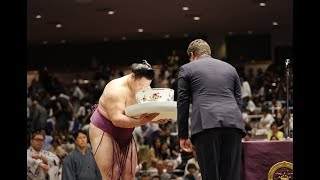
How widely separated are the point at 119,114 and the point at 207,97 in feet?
3.24

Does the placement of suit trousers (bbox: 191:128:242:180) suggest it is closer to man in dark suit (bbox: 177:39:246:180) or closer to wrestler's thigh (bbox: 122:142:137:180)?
man in dark suit (bbox: 177:39:246:180)

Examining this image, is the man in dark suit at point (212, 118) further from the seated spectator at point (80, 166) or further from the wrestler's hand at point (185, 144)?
the seated spectator at point (80, 166)

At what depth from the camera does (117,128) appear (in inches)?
203

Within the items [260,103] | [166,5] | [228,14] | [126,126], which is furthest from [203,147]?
[228,14]

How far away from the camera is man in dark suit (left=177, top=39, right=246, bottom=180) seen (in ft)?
13.3

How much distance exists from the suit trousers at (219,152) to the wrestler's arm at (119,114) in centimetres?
75

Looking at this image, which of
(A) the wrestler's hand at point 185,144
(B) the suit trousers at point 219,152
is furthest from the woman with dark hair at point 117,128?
(B) the suit trousers at point 219,152

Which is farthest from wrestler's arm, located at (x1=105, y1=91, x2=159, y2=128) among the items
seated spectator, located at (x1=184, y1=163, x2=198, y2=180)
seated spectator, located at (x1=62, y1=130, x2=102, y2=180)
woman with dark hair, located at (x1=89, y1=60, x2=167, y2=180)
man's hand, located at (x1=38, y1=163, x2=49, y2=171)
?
seated spectator, located at (x1=184, y1=163, x2=198, y2=180)

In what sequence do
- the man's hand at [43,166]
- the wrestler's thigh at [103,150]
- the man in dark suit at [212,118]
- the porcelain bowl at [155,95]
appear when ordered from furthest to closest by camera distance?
the man's hand at [43,166] < the wrestler's thigh at [103,150] < the porcelain bowl at [155,95] < the man in dark suit at [212,118]

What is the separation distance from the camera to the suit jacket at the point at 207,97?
4.04 m

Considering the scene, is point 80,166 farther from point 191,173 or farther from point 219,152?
point 219,152

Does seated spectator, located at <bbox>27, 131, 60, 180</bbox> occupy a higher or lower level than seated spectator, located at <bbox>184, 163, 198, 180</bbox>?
higher

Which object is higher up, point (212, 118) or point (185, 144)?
point (212, 118)

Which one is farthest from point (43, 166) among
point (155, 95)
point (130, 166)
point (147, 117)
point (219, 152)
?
point (219, 152)
